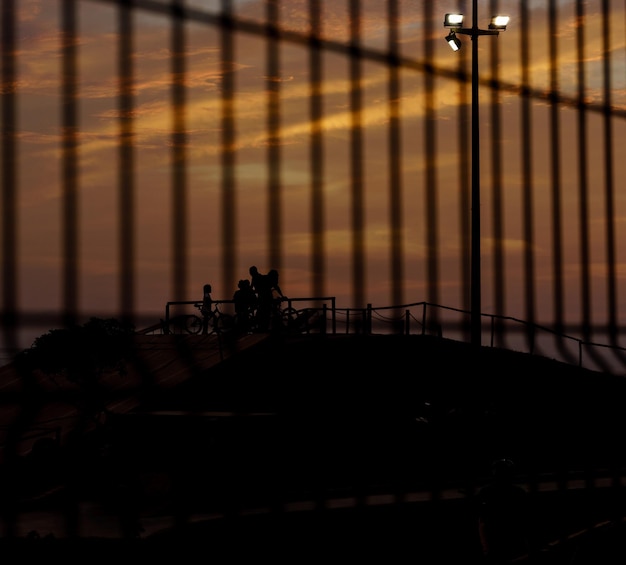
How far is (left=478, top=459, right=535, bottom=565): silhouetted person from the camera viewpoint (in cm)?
556

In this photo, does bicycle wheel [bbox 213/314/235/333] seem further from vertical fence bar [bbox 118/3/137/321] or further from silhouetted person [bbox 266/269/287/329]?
vertical fence bar [bbox 118/3/137/321]

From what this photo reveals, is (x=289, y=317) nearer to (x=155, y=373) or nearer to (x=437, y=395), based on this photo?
(x=155, y=373)

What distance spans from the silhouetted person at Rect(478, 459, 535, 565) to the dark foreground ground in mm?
165

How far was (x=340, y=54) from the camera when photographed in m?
3.34

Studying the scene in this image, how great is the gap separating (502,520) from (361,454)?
8.74 m

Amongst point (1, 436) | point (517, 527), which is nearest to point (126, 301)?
point (517, 527)

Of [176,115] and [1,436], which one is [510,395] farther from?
[176,115]

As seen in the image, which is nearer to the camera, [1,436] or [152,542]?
[152,542]

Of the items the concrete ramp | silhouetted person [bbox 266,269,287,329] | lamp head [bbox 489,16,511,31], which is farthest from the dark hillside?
lamp head [bbox 489,16,511,31]

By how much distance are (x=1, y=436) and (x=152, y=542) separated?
10.7 metres

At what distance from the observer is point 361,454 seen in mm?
14289

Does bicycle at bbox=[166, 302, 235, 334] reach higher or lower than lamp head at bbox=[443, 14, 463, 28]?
lower

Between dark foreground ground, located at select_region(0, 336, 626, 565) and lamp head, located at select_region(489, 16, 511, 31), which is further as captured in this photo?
dark foreground ground, located at select_region(0, 336, 626, 565)

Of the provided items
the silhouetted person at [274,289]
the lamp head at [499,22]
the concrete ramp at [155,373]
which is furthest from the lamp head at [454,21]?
the concrete ramp at [155,373]
